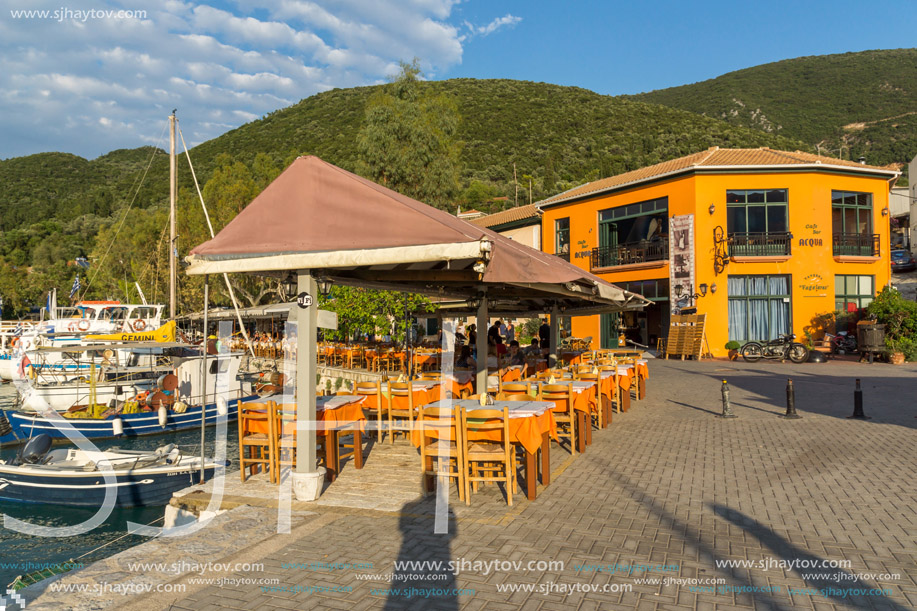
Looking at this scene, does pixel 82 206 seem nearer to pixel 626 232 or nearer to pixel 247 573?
pixel 626 232

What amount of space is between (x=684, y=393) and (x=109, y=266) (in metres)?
49.8

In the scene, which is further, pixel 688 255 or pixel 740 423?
pixel 688 255

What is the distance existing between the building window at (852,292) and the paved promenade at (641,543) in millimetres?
18639

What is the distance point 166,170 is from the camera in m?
61.8

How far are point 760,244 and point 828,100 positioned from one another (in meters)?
80.1

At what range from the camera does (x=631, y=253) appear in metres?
27.4

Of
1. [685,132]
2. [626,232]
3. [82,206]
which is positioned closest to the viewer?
A: [626,232]

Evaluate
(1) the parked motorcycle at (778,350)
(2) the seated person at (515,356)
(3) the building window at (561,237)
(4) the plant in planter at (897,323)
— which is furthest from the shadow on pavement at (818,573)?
(3) the building window at (561,237)

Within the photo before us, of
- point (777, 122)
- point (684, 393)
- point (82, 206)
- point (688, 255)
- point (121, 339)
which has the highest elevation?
point (777, 122)

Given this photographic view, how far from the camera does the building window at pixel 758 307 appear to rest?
23.9 meters

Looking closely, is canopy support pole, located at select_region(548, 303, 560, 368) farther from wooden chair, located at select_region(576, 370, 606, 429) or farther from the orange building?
the orange building

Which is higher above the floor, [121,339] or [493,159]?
[493,159]

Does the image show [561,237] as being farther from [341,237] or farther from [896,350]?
[341,237]

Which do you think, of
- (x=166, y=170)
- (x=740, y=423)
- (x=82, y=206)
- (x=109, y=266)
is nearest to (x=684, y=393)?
(x=740, y=423)
